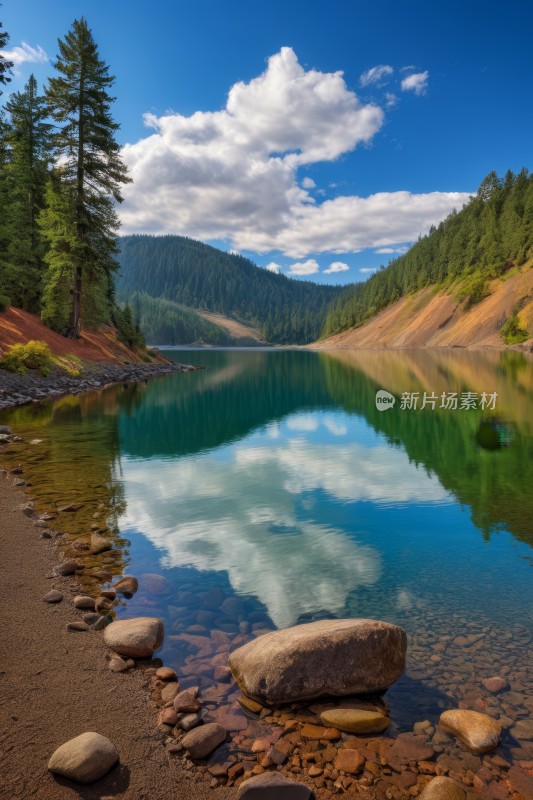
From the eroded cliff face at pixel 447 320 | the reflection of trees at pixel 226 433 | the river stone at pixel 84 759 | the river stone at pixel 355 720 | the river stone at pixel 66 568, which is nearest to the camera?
the river stone at pixel 84 759

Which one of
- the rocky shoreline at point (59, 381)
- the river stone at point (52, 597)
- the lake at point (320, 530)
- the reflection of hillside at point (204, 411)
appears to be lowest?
the lake at point (320, 530)

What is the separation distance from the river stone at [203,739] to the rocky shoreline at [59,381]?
1176 inches

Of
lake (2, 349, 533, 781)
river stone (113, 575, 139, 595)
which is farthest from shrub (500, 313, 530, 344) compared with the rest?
river stone (113, 575, 139, 595)

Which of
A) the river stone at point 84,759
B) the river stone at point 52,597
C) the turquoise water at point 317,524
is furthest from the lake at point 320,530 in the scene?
the river stone at point 84,759

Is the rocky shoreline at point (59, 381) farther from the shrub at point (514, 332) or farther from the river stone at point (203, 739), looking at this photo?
the shrub at point (514, 332)

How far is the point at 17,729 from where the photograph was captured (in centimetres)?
499

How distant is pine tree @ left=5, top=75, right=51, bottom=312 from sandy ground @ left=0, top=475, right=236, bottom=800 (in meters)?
49.3

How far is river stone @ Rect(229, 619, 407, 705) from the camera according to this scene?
6.06 meters

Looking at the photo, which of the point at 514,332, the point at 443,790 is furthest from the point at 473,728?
the point at 514,332

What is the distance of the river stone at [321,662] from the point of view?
6.06 metres

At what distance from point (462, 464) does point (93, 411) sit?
23.3m

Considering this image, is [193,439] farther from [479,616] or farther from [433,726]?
[433,726]

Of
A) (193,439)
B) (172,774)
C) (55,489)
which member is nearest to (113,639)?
(172,774)

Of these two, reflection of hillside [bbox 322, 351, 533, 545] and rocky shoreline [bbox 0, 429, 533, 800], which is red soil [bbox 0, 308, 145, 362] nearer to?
reflection of hillside [bbox 322, 351, 533, 545]
